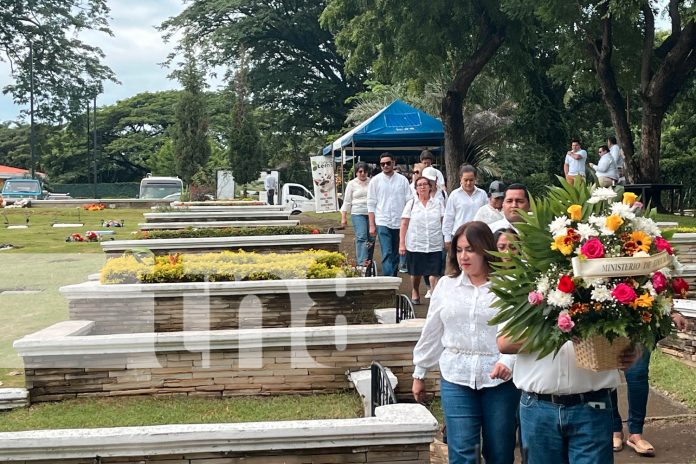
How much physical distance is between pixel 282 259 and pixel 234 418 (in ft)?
12.4

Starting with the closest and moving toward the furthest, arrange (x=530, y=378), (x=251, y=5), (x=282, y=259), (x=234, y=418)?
(x=530, y=378)
(x=234, y=418)
(x=282, y=259)
(x=251, y=5)

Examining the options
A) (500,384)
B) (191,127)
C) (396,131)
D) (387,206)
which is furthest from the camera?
(191,127)

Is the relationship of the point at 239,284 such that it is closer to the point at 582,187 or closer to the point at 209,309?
the point at 209,309

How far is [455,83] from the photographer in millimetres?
19984

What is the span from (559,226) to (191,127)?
31.2m

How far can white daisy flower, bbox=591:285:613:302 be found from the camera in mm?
3072

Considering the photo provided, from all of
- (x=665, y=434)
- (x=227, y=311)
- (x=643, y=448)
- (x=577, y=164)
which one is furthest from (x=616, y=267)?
(x=577, y=164)

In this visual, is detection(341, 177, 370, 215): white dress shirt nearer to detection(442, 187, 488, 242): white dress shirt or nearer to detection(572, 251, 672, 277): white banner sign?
detection(442, 187, 488, 242): white dress shirt

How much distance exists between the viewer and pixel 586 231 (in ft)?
10.5

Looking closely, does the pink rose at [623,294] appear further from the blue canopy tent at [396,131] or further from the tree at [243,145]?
the tree at [243,145]

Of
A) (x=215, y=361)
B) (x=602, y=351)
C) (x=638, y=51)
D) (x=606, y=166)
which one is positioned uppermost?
(x=638, y=51)

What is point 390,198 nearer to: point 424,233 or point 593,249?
point 424,233

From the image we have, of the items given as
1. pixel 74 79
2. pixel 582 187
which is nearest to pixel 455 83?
pixel 582 187

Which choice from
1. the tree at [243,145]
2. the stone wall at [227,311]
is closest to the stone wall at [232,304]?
the stone wall at [227,311]
